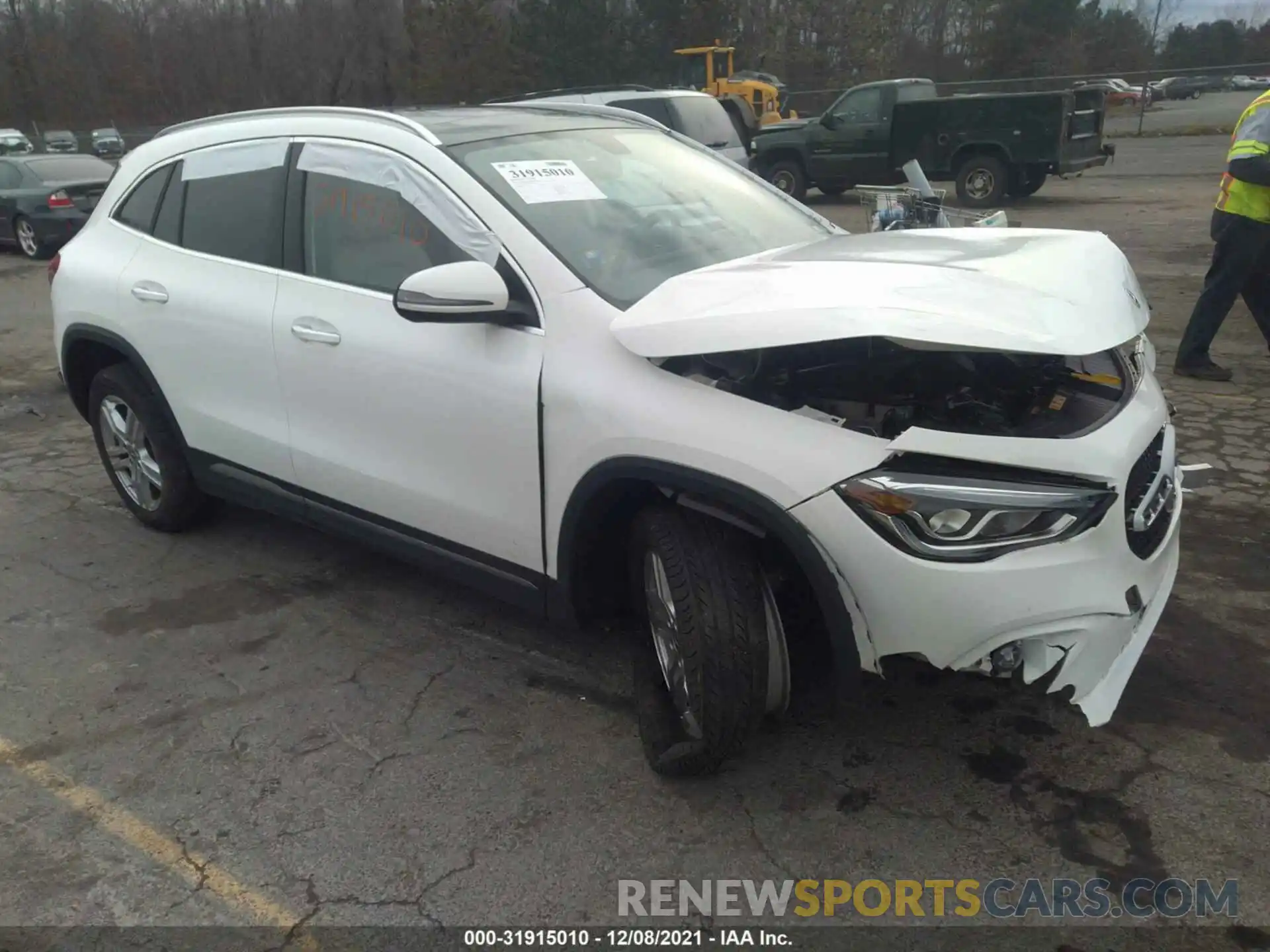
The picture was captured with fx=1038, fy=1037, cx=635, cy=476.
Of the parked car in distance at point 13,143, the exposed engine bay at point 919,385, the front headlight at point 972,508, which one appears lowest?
the parked car in distance at point 13,143

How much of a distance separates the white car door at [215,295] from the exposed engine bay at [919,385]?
1.82 m

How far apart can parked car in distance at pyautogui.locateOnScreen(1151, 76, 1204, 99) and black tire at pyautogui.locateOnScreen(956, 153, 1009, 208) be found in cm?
1942

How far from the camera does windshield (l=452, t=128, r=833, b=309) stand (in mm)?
3148

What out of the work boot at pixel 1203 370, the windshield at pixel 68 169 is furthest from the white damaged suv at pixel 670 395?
the windshield at pixel 68 169

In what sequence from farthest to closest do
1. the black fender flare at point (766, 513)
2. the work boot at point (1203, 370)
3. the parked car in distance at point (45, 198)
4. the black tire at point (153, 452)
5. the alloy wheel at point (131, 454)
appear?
the parked car in distance at point (45, 198) → the work boot at point (1203, 370) → the alloy wheel at point (131, 454) → the black tire at point (153, 452) → the black fender flare at point (766, 513)

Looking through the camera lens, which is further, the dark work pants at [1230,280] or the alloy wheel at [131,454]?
the dark work pants at [1230,280]

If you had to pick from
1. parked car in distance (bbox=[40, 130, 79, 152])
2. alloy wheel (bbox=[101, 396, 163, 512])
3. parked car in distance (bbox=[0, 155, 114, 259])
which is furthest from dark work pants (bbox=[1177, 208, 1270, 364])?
parked car in distance (bbox=[40, 130, 79, 152])

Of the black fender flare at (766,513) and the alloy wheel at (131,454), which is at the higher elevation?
the black fender flare at (766,513)

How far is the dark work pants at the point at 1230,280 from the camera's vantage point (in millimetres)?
6145

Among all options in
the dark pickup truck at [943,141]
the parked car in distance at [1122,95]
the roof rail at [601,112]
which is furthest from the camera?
Result: the parked car in distance at [1122,95]

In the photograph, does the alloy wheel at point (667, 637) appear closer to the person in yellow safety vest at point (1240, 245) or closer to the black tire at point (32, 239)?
the person in yellow safety vest at point (1240, 245)

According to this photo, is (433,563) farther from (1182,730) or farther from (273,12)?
(273,12)

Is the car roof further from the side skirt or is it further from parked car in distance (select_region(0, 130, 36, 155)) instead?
parked car in distance (select_region(0, 130, 36, 155))

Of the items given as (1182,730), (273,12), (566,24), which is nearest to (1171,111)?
(566,24)
